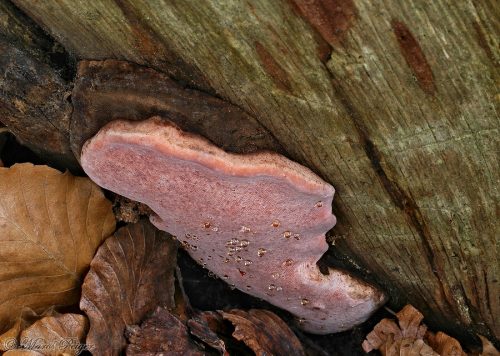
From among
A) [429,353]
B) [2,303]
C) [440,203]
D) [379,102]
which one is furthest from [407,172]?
[2,303]

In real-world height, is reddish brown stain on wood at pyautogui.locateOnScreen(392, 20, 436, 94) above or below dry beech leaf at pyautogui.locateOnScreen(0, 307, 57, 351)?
above

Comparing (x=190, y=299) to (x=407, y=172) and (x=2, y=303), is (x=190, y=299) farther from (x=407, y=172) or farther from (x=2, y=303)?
(x=407, y=172)

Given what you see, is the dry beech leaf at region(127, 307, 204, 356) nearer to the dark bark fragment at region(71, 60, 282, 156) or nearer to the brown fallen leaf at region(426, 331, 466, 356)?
the dark bark fragment at region(71, 60, 282, 156)

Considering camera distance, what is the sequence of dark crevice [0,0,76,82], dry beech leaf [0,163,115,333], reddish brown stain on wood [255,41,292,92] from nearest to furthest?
1. reddish brown stain on wood [255,41,292,92]
2. dark crevice [0,0,76,82]
3. dry beech leaf [0,163,115,333]

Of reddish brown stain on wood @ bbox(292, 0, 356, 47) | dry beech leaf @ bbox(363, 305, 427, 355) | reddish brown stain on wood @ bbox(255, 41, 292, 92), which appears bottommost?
dry beech leaf @ bbox(363, 305, 427, 355)

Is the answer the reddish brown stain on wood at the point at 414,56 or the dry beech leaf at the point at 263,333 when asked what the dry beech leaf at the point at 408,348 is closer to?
the dry beech leaf at the point at 263,333

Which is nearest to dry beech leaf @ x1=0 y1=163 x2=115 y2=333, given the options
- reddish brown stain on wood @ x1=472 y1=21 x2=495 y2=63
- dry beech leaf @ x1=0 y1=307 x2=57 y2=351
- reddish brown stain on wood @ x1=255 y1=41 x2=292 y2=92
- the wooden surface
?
dry beech leaf @ x1=0 y1=307 x2=57 y2=351
